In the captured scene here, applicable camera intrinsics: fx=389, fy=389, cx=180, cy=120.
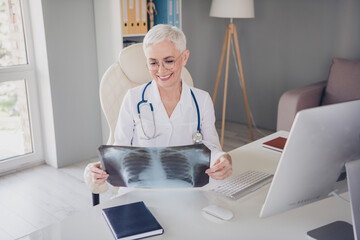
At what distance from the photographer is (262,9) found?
12.8 feet

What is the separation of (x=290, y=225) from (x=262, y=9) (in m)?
3.17

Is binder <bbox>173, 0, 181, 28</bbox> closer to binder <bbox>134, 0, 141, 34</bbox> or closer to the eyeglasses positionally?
binder <bbox>134, 0, 141, 34</bbox>

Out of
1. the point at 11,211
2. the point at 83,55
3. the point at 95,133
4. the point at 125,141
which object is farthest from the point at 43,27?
the point at 125,141

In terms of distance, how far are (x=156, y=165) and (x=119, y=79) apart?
29.5 inches

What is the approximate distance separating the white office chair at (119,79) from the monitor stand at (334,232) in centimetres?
104

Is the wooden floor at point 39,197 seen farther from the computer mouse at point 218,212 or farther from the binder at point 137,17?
the computer mouse at point 218,212

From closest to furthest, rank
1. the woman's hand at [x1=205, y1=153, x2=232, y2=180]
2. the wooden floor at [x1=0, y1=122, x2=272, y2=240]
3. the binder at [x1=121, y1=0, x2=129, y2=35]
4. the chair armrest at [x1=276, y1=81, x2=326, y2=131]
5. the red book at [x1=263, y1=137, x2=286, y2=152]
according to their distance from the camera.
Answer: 1. the woman's hand at [x1=205, y1=153, x2=232, y2=180]
2. the red book at [x1=263, y1=137, x2=286, y2=152]
3. the wooden floor at [x1=0, y1=122, x2=272, y2=240]
4. the binder at [x1=121, y1=0, x2=129, y2=35]
5. the chair armrest at [x1=276, y1=81, x2=326, y2=131]

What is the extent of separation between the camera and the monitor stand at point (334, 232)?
41.4 inches

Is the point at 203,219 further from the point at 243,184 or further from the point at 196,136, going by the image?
the point at 196,136

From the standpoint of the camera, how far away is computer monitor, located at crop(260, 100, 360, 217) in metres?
0.87

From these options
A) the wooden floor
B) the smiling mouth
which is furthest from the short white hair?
the wooden floor

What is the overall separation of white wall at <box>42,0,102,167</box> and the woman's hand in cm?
199

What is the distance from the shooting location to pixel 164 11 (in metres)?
3.15

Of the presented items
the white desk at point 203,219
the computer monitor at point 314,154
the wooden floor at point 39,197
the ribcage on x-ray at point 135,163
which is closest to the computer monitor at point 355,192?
the computer monitor at point 314,154
